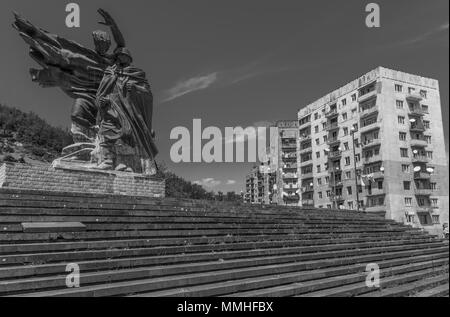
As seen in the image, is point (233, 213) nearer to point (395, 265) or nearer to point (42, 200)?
point (395, 265)

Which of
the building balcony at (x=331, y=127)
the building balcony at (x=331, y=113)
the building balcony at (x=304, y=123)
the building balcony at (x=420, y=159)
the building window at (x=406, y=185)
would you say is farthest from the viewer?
the building balcony at (x=304, y=123)

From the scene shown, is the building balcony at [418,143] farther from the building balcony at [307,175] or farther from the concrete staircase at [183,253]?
the concrete staircase at [183,253]

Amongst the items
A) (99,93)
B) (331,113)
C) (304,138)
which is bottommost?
(99,93)

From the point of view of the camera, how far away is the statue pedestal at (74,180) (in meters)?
13.3

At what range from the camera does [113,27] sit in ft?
54.9

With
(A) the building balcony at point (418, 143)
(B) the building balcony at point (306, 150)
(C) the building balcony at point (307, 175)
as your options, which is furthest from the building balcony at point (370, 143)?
(B) the building balcony at point (306, 150)

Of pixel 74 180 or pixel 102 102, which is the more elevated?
pixel 102 102

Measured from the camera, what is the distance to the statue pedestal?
43.7 ft

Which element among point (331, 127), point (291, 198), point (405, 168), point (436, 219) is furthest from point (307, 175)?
point (436, 219)

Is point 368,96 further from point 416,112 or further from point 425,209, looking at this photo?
point 425,209

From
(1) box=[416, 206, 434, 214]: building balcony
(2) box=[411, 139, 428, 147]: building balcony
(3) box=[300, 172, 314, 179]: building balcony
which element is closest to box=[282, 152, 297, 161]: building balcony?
(3) box=[300, 172, 314, 179]: building balcony

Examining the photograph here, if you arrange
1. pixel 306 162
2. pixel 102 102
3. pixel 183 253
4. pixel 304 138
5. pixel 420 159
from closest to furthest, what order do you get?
pixel 183 253 < pixel 102 102 < pixel 420 159 < pixel 306 162 < pixel 304 138

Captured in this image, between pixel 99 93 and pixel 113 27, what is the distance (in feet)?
9.86
